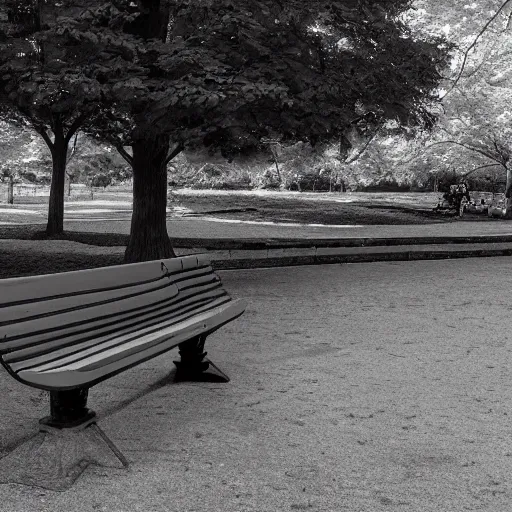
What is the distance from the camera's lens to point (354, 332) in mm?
→ 7504

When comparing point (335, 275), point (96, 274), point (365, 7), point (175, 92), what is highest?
point (365, 7)

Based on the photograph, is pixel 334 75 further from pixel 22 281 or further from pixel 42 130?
pixel 42 130

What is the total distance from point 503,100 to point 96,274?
75.6 ft

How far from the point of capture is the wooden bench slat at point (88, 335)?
11.6 feet

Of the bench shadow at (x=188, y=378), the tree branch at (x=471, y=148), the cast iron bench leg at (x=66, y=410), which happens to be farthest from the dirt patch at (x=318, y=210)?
the cast iron bench leg at (x=66, y=410)

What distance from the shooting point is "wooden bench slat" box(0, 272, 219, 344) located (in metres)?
3.51

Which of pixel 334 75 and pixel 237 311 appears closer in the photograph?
pixel 237 311

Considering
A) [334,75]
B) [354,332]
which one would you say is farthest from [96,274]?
[334,75]

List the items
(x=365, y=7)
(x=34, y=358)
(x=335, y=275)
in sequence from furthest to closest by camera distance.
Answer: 1. (x=335, y=275)
2. (x=365, y=7)
3. (x=34, y=358)

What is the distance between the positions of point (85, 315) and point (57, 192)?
619 inches

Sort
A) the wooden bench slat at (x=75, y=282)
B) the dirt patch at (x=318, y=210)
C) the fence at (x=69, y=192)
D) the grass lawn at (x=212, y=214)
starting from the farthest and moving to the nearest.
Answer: the fence at (x=69, y=192)
the dirt patch at (x=318, y=210)
the grass lawn at (x=212, y=214)
the wooden bench slat at (x=75, y=282)

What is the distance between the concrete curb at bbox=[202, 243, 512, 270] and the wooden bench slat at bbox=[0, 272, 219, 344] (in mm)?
7903

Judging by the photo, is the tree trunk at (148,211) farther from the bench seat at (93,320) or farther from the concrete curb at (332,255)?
the bench seat at (93,320)

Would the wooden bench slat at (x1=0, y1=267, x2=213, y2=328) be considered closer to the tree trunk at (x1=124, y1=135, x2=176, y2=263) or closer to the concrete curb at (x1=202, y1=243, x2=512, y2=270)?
the concrete curb at (x1=202, y1=243, x2=512, y2=270)
